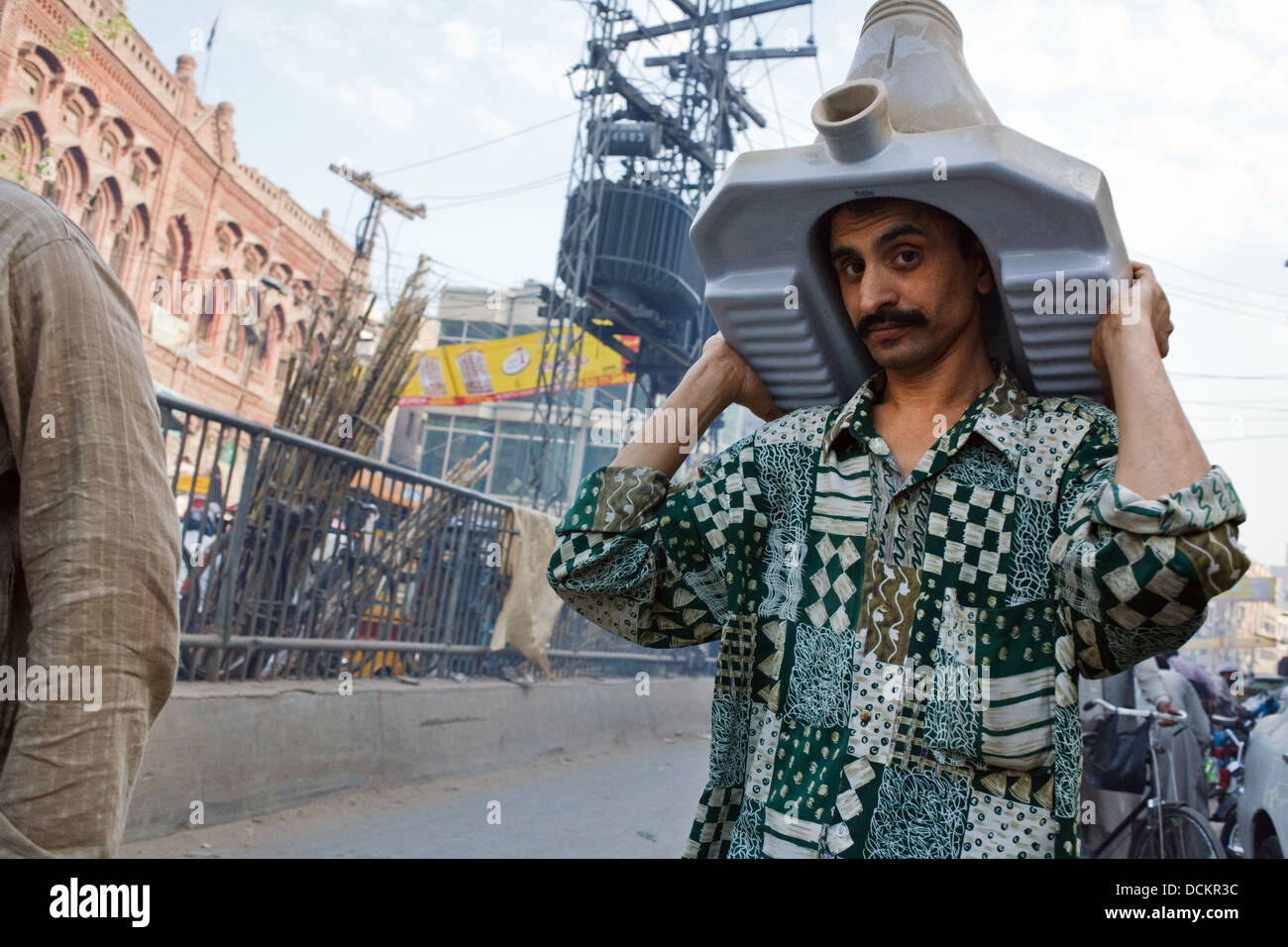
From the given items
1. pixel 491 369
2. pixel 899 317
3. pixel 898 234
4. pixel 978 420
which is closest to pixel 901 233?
pixel 898 234

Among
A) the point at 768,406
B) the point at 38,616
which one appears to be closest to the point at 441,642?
the point at 768,406

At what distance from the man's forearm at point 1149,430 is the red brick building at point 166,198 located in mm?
12301

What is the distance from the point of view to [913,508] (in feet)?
4.82

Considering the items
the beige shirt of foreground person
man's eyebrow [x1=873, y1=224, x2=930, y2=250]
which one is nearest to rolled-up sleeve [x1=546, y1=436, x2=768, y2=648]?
man's eyebrow [x1=873, y1=224, x2=930, y2=250]

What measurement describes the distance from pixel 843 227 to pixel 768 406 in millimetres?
428

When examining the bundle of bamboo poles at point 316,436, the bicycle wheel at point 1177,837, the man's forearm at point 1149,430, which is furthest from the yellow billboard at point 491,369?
the man's forearm at point 1149,430

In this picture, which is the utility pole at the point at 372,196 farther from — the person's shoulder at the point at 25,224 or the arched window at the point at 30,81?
the person's shoulder at the point at 25,224

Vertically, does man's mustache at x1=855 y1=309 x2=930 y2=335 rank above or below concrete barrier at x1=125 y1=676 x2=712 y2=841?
above

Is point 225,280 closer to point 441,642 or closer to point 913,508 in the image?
point 441,642

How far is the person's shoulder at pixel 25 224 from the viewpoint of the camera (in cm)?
120

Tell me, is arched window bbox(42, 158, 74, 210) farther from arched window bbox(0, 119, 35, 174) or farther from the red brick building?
arched window bbox(0, 119, 35, 174)

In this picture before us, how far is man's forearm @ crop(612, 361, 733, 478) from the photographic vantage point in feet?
5.71

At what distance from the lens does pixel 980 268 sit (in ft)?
5.26

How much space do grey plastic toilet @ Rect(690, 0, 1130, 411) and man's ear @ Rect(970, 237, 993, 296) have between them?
0.05 metres
